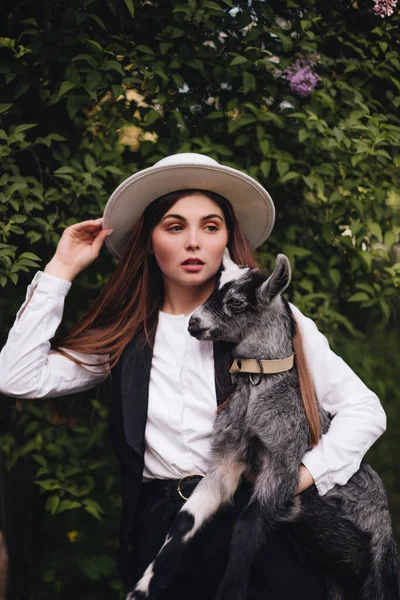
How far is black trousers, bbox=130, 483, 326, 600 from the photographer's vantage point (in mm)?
2338

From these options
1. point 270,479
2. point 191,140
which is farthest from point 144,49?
point 270,479

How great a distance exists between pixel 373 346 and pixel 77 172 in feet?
5.82

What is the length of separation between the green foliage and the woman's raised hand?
0.35 meters

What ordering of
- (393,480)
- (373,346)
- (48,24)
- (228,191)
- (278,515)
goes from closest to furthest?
(278,515)
(228,191)
(48,24)
(373,346)
(393,480)

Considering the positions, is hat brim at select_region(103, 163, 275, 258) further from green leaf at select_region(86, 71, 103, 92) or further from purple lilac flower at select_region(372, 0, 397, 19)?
purple lilac flower at select_region(372, 0, 397, 19)

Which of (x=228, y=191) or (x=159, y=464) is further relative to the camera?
(x=228, y=191)

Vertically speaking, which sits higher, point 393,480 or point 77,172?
point 77,172

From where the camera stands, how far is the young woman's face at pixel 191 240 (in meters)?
2.51

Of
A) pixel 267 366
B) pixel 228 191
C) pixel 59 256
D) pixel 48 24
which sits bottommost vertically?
pixel 267 366

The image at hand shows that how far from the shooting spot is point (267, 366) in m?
2.31

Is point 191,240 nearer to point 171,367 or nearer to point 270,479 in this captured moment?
point 171,367

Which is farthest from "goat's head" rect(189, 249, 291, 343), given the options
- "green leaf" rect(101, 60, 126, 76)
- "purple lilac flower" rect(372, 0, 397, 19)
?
"purple lilac flower" rect(372, 0, 397, 19)

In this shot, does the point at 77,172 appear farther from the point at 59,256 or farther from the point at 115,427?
the point at 115,427

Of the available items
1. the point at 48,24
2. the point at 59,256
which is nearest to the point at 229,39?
the point at 48,24
